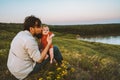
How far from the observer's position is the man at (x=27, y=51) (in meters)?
8.40

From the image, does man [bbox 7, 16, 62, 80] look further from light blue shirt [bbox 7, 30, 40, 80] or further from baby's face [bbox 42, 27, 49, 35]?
baby's face [bbox 42, 27, 49, 35]

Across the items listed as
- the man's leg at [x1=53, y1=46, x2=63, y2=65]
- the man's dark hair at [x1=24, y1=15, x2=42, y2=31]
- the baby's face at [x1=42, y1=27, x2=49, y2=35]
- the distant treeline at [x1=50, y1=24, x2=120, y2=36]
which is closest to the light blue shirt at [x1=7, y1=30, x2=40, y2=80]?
the man's dark hair at [x1=24, y1=15, x2=42, y2=31]

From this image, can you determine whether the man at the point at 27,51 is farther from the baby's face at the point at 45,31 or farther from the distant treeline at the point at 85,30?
the distant treeline at the point at 85,30

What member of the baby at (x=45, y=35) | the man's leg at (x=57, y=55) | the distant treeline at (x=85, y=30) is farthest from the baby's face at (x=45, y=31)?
the distant treeline at (x=85, y=30)

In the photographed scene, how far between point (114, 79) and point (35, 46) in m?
3.63

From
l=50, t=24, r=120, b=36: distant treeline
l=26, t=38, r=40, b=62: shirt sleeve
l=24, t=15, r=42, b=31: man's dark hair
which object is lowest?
l=50, t=24, r=120, b=36: distant treeline

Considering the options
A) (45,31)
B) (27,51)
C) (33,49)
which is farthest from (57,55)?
(33,49)

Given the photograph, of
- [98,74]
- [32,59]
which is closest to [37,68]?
[32,59]

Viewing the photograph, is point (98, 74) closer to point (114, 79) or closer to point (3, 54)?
point (114, 79)

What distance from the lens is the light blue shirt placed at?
330 inches

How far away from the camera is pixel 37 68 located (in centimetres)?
923

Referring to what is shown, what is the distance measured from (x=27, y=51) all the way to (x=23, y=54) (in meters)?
0.19

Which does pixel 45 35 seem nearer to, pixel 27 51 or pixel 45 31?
pixel 45 31

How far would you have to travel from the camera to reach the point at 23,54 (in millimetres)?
8688
